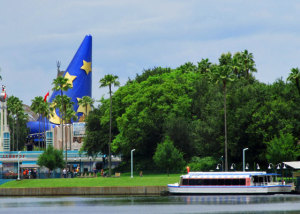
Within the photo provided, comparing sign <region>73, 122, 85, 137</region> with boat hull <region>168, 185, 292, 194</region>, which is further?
sign <region>73, 122, 85, 137</region>

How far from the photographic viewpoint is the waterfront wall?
90062mm

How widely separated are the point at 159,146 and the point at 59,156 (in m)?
15.6

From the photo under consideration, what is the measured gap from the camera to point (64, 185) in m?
95.2

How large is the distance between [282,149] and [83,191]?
1014 inches

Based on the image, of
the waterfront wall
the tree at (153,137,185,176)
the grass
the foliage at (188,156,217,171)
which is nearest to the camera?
the waterfront wall

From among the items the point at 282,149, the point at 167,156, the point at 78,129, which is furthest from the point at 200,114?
the point at 78,129

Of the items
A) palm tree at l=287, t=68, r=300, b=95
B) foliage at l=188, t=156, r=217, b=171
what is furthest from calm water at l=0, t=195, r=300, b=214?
palm tree at l=287, t=68, r=300, b=95

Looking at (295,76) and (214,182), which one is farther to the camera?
Result: (295,76)

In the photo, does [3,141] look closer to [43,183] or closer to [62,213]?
[43,183]

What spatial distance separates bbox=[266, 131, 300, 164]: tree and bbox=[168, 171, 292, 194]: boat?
635cm

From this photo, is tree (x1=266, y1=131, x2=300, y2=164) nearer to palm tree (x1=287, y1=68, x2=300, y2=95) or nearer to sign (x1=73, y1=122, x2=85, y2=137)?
palm tree (x1=287, y1=68, x2=300, y2=95)

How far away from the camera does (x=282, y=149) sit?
93.6 meters

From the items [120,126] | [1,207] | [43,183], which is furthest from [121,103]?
[1,207]

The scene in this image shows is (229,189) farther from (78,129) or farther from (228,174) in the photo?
(78,129)
